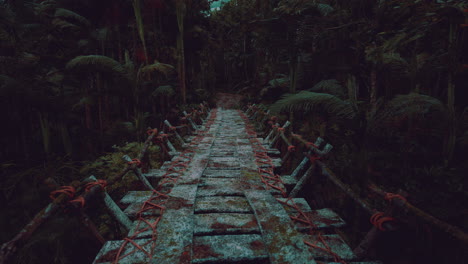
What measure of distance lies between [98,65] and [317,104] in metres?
7.00

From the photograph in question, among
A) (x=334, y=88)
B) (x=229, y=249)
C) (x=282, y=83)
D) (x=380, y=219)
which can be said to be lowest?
(x=229, y=249)

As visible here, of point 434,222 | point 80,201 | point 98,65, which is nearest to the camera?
point 434,222

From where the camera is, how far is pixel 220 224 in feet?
6.30

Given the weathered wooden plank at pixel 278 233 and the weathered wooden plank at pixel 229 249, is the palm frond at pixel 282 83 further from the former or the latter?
the weathered wooden plank at pixel 229 249

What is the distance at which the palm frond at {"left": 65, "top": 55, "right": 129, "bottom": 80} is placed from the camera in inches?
265

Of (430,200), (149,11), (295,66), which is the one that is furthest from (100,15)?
(430,200)

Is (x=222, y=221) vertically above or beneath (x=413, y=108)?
beneath

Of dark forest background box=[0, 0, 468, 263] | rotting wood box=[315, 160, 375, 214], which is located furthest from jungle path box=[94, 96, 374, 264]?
dark forest background box=[0, 0, 468, 263]

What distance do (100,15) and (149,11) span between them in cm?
238

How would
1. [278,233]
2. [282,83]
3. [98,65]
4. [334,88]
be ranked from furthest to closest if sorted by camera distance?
[282,83], [98,65], [334,88], [278,233]

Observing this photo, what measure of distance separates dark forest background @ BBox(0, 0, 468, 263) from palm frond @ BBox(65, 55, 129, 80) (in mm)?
63

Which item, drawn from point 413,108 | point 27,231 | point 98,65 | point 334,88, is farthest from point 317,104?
point 98,65

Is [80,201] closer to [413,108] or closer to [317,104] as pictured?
[413,108]

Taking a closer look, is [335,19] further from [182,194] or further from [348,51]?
[182,194]
